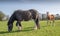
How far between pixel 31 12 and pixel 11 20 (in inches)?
81.7

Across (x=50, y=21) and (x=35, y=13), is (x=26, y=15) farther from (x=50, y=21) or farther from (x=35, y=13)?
(x=50, y=21)

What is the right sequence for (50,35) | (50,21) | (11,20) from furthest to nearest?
(50,21)
(11,20)
(50,35)

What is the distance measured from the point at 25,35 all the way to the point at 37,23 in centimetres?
354

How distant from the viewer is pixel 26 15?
654 inches

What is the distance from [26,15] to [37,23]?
1.36 m

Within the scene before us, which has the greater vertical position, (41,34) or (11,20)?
(11,20)

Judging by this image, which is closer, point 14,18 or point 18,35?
point 18,35

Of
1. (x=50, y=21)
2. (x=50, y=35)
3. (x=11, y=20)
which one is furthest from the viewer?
(x=50, y=21)

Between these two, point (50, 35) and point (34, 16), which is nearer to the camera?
point (50, 35)

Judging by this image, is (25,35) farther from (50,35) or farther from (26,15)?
(26,15)

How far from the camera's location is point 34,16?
17.1m

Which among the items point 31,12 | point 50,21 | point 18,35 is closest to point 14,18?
point 31,12

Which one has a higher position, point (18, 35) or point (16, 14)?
point (16, 14)

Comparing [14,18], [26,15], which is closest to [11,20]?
[14,18]
